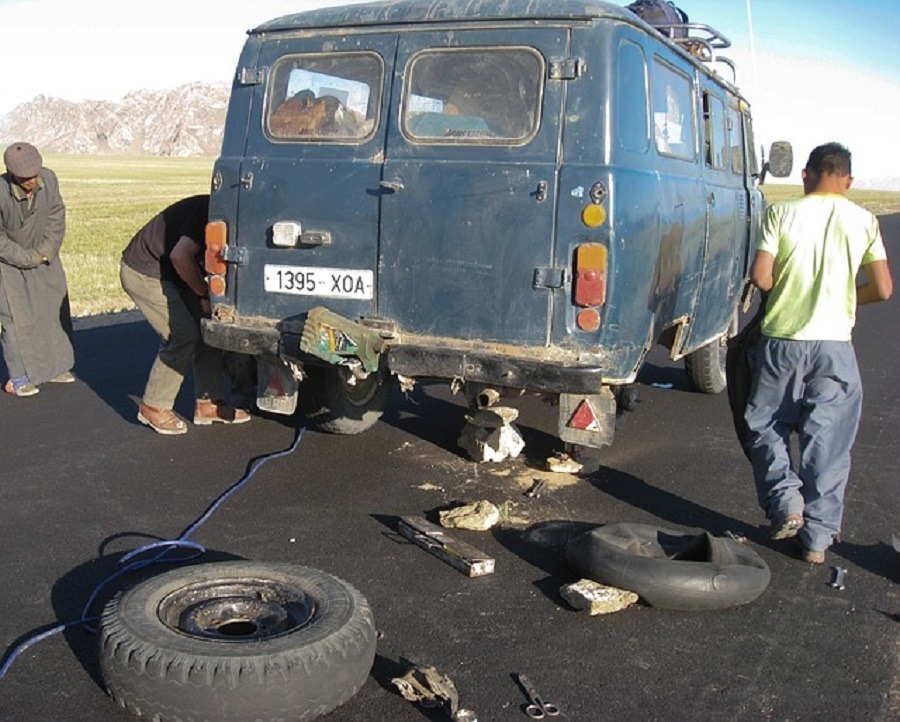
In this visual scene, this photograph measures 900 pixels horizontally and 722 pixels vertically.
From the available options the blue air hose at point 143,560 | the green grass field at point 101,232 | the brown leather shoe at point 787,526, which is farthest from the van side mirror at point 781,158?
the green grass field at point 101,232

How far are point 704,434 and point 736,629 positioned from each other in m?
2.99

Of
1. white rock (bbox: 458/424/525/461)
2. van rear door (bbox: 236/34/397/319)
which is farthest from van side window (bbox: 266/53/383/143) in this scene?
white rock (bbox: 458/424/525/461)

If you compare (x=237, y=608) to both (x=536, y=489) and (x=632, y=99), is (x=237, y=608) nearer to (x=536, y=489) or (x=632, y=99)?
(x=536, y=489)

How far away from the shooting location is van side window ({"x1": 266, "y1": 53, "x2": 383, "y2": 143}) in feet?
17.4

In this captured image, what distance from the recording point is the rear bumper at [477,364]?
15.8 ft

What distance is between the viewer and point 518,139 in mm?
4906

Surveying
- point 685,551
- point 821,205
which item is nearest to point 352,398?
point 685,551

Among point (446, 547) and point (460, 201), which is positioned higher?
point (460, 201)

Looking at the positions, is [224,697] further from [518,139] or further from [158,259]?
[158,259]

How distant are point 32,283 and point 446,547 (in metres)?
4.56

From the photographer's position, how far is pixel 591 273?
15.5 feet

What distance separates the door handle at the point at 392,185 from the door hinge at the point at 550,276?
33.2 inches

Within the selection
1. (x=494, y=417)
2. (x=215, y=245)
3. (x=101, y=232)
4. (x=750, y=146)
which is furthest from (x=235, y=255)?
(x=101, y=232)

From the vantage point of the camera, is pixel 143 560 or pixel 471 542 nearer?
pixel 143 560
